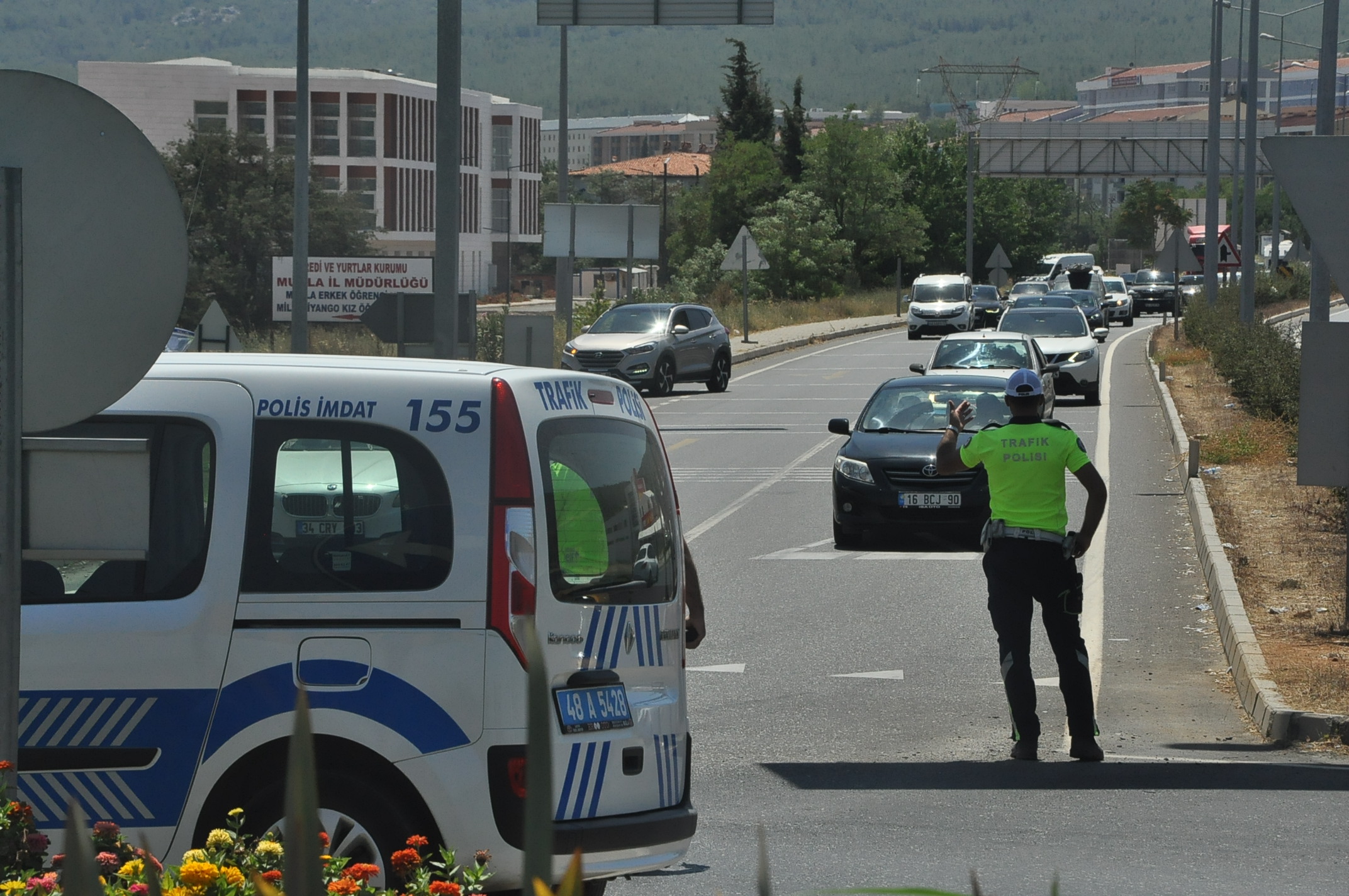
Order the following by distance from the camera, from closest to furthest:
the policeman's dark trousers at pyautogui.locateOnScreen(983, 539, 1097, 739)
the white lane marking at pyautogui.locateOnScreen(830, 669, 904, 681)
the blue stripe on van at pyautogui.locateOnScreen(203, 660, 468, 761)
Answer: the blue stripe on van at pyautogui.locateOnScreen(203, 660, 468, 761), the policeman's dark trousers at pyautogui.locateOnScreen(983, 539, 1097, 739), the white lane marking at pyautogui.locateOnScreen(830, 669, 904, 681)

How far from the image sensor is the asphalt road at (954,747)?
5797mm

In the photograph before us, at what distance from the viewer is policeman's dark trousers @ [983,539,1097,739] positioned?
7559 mm

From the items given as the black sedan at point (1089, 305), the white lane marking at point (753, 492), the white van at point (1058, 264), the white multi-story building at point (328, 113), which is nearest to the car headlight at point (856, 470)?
the white lane marking at point (753, 492)

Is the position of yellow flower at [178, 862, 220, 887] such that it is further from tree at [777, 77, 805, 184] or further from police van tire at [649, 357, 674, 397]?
tree at [777, 77, 805, 184]

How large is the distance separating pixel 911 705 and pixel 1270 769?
2.00 meters

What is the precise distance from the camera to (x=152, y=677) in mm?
4523

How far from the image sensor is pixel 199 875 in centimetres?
289

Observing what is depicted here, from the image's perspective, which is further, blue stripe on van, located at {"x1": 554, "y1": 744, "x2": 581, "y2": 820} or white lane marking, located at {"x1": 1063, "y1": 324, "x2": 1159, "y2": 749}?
white lane marking, located at {"x1": 1063, "y1": 324, "x2": 1159, "y2": 749}

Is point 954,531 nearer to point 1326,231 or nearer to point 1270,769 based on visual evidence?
point 1326,231

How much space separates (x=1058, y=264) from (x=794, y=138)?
15.8m

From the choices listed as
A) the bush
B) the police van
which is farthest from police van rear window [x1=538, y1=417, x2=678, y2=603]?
the bush

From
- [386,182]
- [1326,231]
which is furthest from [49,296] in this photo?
[386,182]

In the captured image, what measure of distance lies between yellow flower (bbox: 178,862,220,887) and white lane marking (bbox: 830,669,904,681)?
6.73 metres

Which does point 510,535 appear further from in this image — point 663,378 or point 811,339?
point 811,339
